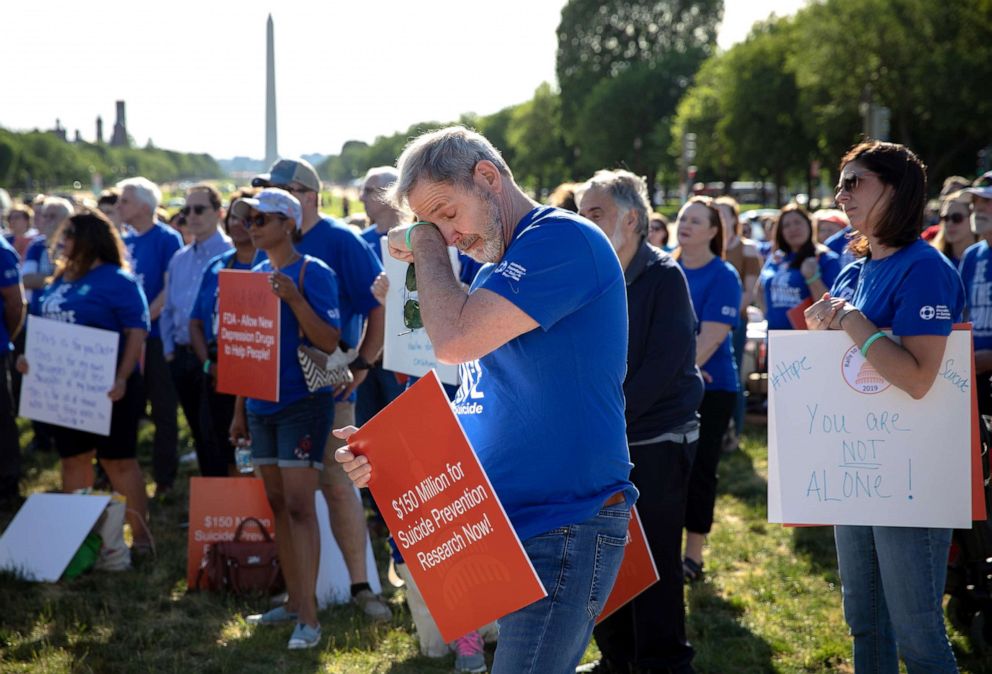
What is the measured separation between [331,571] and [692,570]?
2.00 metres

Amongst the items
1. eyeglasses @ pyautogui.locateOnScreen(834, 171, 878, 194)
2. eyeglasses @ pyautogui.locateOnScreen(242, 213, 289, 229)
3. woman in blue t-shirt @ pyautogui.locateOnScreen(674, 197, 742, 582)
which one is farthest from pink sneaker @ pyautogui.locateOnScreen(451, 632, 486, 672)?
eyeglasses @ pyautogui.locateOnScreen(834, 171, 878, 194)

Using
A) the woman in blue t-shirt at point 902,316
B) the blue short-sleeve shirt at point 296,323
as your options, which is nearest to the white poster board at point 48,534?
the blue short-sleeve shirt at point 296,323

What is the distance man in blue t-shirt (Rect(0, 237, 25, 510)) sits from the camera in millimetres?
6758

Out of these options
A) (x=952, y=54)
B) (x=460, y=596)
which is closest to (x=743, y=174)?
(x=952, y=54)

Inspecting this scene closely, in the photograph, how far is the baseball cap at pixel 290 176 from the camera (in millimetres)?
5316

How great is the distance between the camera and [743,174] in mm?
52375

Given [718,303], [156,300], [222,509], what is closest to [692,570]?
[718,303]

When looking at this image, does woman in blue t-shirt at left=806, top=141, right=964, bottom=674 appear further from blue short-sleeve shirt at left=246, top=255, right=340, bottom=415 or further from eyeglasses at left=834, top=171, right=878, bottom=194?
blue short-sleeve shirt at left=246, top=255, right=340, bottom=415

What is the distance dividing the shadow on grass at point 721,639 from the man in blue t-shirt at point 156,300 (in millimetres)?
4153

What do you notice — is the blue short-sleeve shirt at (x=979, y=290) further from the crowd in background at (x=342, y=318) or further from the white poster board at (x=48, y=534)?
the white poster board at (x=48, y=534)

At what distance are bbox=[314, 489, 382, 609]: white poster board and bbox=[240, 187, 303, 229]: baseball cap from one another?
1.52 m

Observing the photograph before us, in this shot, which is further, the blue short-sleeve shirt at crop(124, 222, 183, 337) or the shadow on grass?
the blue short-sleeve shirt at crop(124, 222, 183, 337)

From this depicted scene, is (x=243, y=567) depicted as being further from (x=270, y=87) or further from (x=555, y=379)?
(x=270, y=87)

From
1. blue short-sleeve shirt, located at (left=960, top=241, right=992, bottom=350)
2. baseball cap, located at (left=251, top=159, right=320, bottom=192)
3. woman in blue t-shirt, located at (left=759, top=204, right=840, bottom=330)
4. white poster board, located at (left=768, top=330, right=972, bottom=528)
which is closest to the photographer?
white poster board, located at (left=768, top=330, right=972, bottom=528)
